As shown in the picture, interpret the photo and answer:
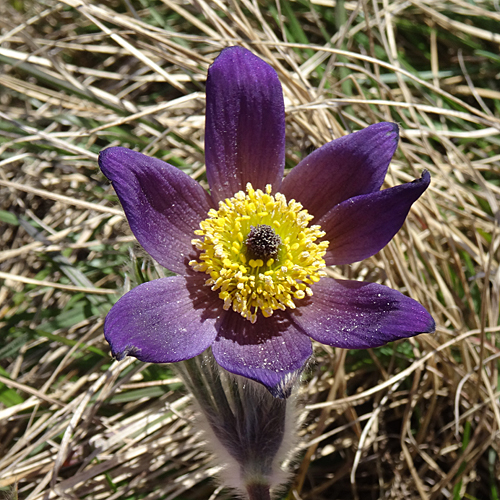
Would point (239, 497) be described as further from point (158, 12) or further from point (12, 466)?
point (158, 12)

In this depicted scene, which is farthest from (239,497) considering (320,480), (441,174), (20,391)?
(441,174)

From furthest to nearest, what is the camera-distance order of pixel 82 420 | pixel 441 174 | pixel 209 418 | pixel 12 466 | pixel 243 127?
pixel 441 174 < pixel 82 420 < pixel 12 466 < pixel 243 127 < pixel 209 418

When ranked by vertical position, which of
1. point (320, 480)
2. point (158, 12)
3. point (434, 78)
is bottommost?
point (320, 480)

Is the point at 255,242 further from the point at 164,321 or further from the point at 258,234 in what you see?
the point at 164,321

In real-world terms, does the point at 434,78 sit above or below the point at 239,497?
above

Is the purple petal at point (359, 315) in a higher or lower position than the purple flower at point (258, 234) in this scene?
lower

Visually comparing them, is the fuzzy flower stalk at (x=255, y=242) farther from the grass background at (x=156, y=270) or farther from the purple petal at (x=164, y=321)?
the grass background at (x=156, y=270)

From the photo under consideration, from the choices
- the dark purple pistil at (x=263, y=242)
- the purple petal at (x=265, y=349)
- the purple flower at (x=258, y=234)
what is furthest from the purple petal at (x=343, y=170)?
the purple petal at (x=265, y=349)
